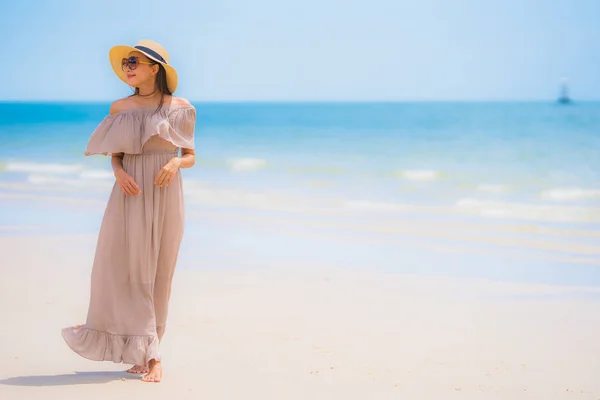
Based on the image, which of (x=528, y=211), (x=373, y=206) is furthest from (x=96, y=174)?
(x=528, y=211)

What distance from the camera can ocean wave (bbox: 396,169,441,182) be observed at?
15853mm

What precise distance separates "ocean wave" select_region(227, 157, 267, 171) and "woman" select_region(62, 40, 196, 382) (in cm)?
1376

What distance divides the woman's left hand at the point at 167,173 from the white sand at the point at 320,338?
0.93 m

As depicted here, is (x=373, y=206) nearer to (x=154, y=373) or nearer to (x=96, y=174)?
(x=96, y=174)

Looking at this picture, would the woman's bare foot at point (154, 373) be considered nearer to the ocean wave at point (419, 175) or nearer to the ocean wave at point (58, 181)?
the ocean wave at point (58, 181)

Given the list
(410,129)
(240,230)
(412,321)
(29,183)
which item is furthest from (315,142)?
(412,321)

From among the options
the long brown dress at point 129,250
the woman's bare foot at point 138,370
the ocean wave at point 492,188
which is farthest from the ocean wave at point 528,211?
the long brown dress at point 129,250

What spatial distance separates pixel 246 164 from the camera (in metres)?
18.6

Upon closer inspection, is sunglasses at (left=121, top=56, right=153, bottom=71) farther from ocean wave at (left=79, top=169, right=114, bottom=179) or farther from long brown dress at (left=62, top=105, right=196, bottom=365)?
ocean wave at (left=79, top=169, right=114, bottom=179)

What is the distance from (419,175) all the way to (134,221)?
516 inches

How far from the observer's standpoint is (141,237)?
3.65 meters

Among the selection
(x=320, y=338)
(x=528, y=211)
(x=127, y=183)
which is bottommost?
(x=528, y=211)

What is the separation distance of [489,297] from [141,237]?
3091mm

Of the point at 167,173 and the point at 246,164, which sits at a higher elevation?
the point at 167,173
